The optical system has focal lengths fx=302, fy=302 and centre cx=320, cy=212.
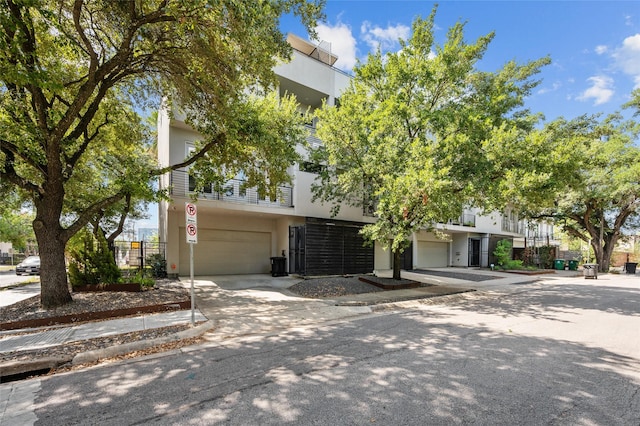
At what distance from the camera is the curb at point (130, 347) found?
16.0 feet

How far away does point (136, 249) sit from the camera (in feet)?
47.5

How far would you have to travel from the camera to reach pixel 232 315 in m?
7.62

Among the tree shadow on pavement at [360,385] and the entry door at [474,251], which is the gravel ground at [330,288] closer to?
the tree shadow on pavement at [360,385]

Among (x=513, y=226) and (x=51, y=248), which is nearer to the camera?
(x=51, y=248)

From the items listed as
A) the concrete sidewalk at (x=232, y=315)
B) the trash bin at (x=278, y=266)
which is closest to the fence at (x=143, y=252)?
the concrete sidewalk at (x=232, y=315)

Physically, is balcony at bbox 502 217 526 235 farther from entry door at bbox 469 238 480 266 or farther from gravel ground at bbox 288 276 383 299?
gravel ground at bbox 288 276 383 299

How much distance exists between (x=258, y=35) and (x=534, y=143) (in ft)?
30.0

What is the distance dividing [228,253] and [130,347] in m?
10.3

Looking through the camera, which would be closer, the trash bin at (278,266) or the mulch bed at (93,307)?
the mulch bed at (93,307)

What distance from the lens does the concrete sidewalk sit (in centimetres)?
571

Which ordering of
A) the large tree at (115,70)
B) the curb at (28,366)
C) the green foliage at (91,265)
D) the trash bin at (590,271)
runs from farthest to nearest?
the trash bin at (590,271) → the green foliage at (91,265) → the large tree at (115,70) → the curb at (28,366)

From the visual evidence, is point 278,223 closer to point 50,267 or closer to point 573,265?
point 50,267

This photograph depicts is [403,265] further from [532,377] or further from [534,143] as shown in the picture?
[532,377]

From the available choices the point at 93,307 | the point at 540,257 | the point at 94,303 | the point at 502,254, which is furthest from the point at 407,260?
the point at 93,307
